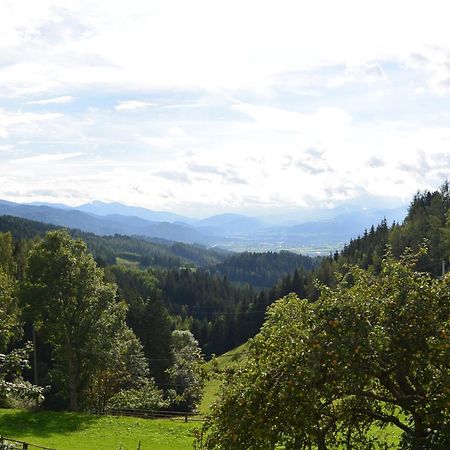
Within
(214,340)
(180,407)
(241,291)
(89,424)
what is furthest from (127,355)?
(241,291)

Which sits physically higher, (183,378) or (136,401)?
(136,401)

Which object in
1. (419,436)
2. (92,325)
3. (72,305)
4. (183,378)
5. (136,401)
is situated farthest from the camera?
(183,378)

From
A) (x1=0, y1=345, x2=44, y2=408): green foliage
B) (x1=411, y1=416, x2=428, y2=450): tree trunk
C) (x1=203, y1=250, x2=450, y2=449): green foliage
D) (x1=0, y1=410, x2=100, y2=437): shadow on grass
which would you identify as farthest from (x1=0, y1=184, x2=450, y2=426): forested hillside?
(x1=0, y1=410, x2=100, y2=437): shadow on grass

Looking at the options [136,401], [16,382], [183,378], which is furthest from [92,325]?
[183,378]

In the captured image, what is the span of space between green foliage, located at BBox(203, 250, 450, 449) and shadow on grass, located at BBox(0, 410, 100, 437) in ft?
87.4

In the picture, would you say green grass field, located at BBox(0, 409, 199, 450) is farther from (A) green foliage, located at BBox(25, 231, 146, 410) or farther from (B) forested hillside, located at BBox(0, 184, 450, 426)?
(A) green foliage, located at BBox(25, 231, 146, 410)

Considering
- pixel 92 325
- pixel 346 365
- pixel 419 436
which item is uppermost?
pixel 346 365

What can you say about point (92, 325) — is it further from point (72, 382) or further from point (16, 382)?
point (16, 382)

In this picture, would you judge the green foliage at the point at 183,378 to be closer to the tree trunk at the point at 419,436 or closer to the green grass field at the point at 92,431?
the green grass field at the point at 92,431

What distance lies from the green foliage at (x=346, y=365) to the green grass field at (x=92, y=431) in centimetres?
1909

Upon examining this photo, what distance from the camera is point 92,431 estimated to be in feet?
115

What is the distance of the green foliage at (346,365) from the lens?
11.1 meters

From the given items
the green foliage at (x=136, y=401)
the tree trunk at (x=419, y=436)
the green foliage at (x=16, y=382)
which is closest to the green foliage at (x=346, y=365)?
the tree trunk at (x=419, y=436)

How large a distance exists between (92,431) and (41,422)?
16.3 feet
